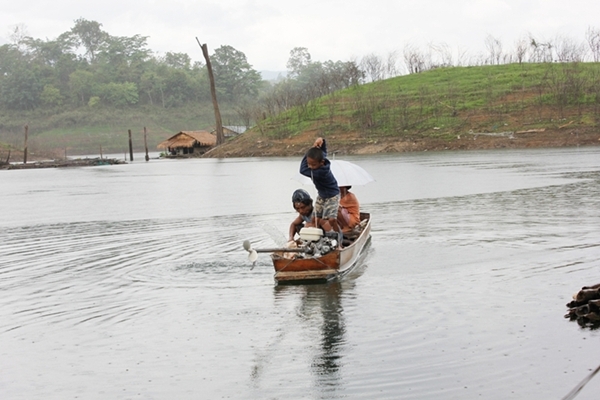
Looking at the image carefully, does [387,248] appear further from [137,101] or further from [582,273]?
[137,101]

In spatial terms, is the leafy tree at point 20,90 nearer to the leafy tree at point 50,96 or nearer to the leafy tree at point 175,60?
the leafy tree at point 50,96

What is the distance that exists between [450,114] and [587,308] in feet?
179

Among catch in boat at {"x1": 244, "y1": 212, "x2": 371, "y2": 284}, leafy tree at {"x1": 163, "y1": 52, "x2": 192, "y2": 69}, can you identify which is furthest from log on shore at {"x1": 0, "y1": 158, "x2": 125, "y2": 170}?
leafy tree at {"x1": 163, "y1": 52, "x2": 192, "y2": 69}

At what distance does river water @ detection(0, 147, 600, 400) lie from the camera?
793 cm

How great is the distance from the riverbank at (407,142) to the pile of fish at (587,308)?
44.1m

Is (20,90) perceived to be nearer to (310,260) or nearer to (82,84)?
(82,84)

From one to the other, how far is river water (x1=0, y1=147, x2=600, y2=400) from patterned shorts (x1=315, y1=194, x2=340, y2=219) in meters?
0.81

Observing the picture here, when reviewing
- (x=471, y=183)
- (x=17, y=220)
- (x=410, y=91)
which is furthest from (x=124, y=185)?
(x=410, y=91)

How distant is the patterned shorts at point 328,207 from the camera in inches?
526

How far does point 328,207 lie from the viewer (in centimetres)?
1337

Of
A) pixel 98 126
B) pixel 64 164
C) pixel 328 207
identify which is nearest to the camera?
pixel 328 207

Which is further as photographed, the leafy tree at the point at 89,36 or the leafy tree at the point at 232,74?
the leafy tree at the point at 89,36

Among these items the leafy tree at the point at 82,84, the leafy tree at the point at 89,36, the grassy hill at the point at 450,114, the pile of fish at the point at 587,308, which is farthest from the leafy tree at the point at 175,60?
the pile of fish at the point at 587,308

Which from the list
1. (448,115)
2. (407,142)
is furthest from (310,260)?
(448,115)
